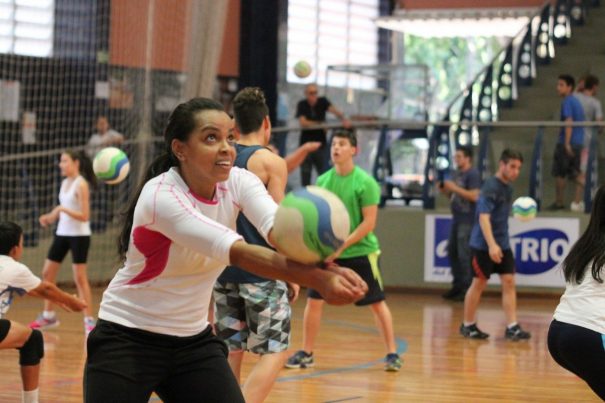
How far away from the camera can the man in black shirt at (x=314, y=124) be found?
14.7m

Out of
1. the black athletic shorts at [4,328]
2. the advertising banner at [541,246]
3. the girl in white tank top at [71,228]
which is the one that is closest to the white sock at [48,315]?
the girl in white tank top at [71,228]

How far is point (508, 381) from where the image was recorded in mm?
8320

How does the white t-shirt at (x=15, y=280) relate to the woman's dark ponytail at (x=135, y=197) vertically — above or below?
below

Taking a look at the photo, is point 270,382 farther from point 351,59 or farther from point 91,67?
point 351,59

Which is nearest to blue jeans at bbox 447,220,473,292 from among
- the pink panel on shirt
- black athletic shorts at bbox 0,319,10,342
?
black athletic shorts at bbox 0,319,10,342

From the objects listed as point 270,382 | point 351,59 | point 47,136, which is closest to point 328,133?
point 47,136

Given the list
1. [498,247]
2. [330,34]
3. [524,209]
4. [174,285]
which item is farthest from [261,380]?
[330,34]

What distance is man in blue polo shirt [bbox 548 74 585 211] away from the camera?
13.9m

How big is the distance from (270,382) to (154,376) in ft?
5.26

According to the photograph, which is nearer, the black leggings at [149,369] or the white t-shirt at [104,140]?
the black leggings at [149,369]

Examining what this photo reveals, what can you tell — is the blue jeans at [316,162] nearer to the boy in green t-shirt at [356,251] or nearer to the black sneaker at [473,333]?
the black sneaker at [473,333]

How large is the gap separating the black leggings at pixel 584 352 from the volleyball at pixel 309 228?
2.29 m

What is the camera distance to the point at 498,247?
10406 mm

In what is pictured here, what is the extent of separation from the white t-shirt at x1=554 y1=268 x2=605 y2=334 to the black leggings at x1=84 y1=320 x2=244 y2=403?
201 cm
